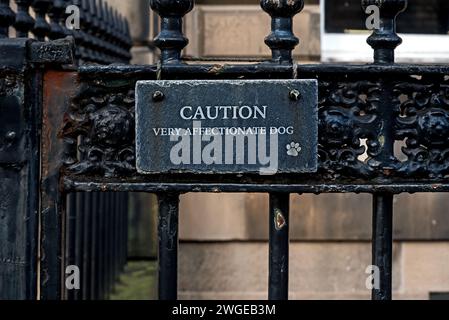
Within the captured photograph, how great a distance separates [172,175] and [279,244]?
38 centimetres

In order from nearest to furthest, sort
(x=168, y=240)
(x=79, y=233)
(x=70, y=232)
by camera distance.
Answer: (x=168, y=240) → (x=70, y=232) → (x=79, y=233)

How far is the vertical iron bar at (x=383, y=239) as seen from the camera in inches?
84.6

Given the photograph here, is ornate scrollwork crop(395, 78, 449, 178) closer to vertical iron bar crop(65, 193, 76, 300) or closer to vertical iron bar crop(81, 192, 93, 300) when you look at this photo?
vertical iron bar crop(65, 193, 76, 300)

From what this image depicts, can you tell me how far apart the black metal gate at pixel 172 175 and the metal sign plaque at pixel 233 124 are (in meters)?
0.04

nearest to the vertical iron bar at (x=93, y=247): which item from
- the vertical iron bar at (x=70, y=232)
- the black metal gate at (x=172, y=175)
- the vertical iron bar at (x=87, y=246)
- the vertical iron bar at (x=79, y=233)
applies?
the vertical iron bar at (x=87, y=246)

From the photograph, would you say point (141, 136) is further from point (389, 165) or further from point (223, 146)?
point (389, 165)

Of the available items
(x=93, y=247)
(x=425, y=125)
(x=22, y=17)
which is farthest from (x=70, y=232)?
(x=425, y=125)

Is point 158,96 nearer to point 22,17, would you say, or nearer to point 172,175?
point 172,175

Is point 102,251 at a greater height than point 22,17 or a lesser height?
lesser

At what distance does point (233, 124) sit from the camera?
208cm

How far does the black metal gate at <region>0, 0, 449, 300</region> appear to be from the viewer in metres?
2.10

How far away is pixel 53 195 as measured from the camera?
2164 millimetres

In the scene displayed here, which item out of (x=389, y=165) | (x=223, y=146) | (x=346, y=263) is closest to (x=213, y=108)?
(x=223, y=146)

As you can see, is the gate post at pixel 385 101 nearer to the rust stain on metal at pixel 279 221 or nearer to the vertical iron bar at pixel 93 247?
the rust stain on metal at pixel 279 221
